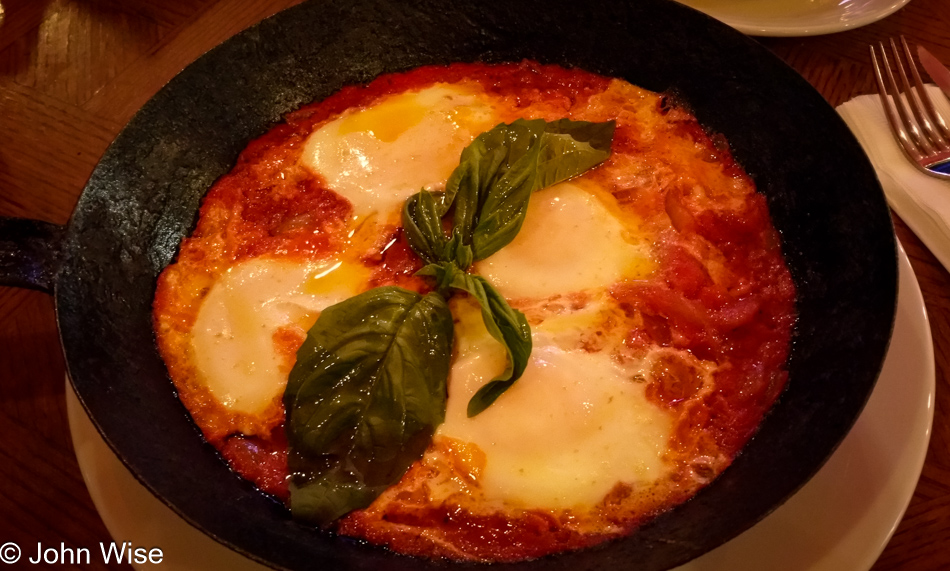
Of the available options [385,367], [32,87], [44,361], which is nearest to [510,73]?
[385,367]

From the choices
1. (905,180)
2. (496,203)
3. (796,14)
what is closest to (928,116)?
(905,180)

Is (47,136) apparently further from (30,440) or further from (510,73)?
(510,73)

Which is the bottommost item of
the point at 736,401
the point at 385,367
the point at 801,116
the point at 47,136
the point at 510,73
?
the point at 736,401

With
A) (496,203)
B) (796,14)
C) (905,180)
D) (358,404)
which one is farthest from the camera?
(796,14)

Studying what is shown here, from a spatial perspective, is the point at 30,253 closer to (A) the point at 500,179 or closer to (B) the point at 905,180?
(A) the point at 500,179

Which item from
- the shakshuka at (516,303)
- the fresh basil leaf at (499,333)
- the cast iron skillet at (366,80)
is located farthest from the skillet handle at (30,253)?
the fresh basil leaf at (499,333)

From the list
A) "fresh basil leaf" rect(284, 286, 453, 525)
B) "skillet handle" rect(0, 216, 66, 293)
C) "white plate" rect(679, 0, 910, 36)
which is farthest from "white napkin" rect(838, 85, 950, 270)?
"skillet handle" rect(0, 216, 66, 293)
